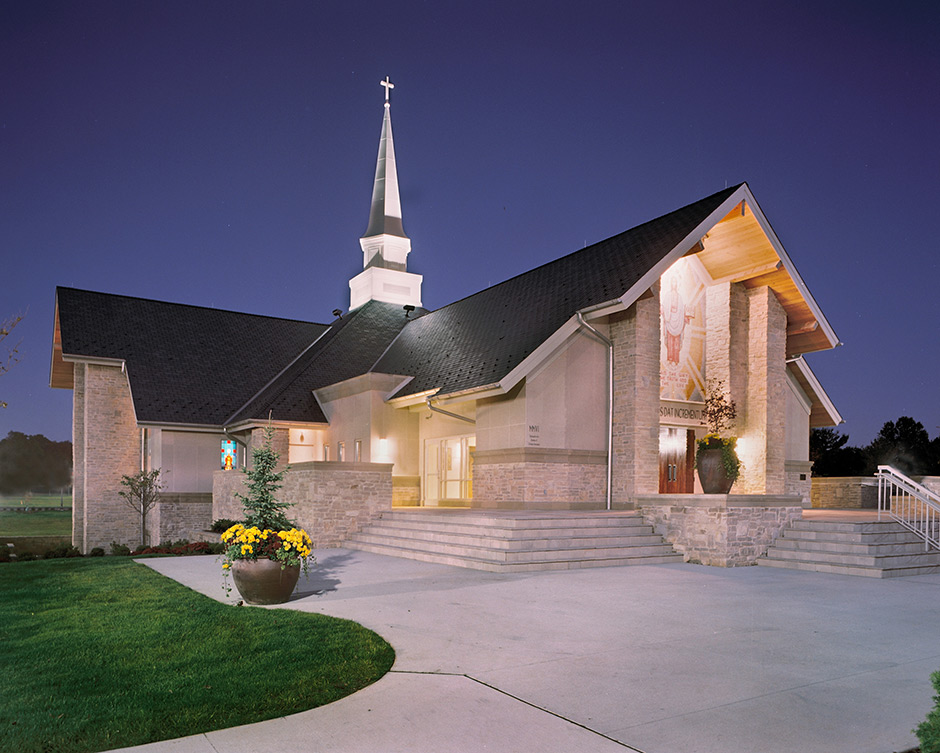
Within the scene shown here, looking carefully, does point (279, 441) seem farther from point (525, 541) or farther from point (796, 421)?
point (796, 421)

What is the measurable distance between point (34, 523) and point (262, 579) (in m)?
63.3

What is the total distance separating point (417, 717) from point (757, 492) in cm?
1836

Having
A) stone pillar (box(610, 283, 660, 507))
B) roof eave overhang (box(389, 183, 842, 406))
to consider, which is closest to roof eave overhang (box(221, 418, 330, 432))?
roof eave overhang (box(389, 183, 842, 406))

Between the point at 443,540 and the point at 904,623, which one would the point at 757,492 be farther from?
the point at 904,623

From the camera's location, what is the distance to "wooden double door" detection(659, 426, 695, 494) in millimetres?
21641

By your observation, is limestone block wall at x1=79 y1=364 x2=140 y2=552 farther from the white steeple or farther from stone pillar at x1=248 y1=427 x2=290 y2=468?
the white steeple

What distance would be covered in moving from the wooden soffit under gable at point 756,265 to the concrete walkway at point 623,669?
434 inches

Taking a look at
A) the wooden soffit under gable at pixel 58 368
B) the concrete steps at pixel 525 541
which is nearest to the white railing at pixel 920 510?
the concrete steps at pixel 525 541

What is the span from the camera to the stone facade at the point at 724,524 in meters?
15.3

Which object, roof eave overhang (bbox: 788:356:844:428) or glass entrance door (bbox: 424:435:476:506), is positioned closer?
glass entrance door (bbox: 424:435:476:506)

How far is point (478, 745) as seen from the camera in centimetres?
485

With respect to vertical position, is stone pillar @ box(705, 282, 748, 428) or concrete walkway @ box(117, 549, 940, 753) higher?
stone pillar @ box(705, 282, 748, 428)

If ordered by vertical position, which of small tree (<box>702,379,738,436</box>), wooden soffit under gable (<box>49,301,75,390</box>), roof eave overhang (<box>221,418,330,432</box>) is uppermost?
wooden soffit under gable (<box>49,301,75,390</box>)

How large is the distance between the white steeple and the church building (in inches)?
125
